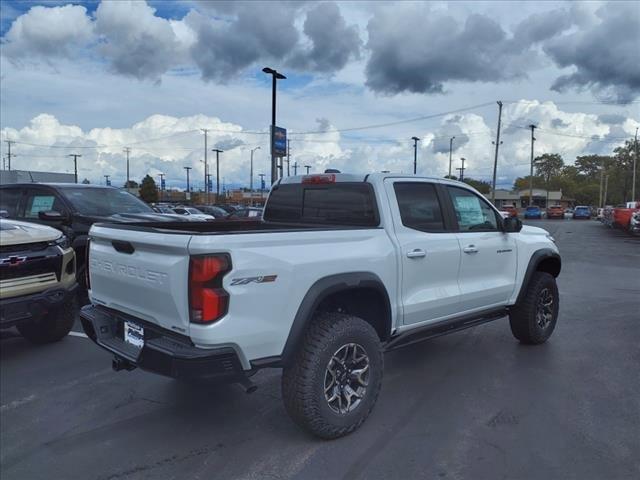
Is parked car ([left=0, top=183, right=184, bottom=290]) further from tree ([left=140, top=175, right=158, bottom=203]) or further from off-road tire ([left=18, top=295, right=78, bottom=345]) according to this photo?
tree ([left=140, top=175, right=158, bottom=203])

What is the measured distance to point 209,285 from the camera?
9.61 ft

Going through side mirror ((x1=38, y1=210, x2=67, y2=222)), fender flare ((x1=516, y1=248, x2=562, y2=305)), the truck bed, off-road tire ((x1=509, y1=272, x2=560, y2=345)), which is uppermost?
the truck bed

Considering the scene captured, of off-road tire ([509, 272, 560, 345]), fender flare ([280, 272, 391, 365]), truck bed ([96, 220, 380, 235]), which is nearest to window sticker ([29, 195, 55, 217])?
truck bed ([96, 220, 380, 235])

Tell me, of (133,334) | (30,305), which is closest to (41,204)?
(30,305)

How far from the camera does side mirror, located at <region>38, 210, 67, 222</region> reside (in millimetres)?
7086

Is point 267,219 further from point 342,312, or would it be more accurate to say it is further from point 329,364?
point 329,364

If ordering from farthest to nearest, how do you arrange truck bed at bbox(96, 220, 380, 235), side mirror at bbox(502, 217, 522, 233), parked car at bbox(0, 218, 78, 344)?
1. side mirror at bbox(502, 217, 522, 233)
2. parked car at bbox(0, 218, 78, 344)
3. truck bed at bbox(96, 220, 380, 235)

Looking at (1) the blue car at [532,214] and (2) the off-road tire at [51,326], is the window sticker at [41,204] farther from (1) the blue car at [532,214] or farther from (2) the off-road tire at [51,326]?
(1) the blue car at [532,214]

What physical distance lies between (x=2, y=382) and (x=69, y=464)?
1.85 meters

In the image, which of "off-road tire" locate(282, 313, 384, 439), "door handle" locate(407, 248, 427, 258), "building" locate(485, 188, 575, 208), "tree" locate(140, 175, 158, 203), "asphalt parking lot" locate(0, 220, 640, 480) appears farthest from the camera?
"building" locate(485, 188, 575, 208)

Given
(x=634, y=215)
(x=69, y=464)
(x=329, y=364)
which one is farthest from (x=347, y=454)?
(x=634, y=215)

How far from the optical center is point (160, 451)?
3383mm

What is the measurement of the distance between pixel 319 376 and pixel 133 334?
4.14 feet

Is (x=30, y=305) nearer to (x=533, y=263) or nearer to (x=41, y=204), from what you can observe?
(x=41, y=204)
